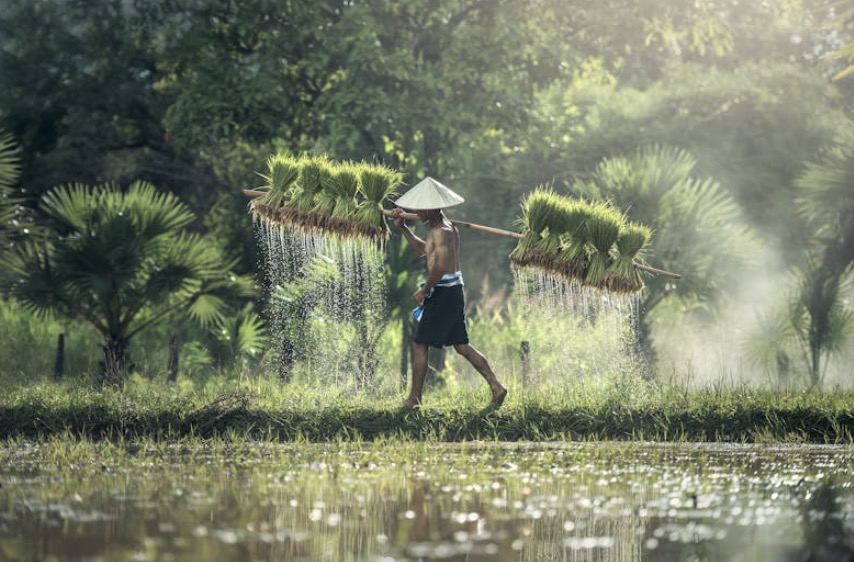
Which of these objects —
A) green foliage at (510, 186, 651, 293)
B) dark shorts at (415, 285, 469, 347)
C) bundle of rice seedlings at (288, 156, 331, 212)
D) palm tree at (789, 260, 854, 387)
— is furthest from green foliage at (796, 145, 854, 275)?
bundle of rice seedlings at (288, 156, 331, 212)

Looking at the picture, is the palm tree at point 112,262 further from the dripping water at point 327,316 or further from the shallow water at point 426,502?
the shallow water at point 426,502

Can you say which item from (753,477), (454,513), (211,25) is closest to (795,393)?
(753,477)

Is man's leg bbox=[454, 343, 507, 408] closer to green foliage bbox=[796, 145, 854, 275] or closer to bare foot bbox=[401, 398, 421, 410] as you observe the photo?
bare foot bbox=[401, 398, 421, 410]

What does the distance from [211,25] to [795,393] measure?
1226cm

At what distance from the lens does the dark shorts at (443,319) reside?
14.4 m

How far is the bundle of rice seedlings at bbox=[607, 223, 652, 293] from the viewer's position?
15094mm

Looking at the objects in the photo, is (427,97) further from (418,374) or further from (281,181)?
(418,374)

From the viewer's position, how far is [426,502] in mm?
9633

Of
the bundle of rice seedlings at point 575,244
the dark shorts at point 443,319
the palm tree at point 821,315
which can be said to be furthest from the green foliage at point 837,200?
the dark shorts at point 443,319

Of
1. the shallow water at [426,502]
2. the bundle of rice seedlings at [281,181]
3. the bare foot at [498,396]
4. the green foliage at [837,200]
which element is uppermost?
the green foliage at [837,200]

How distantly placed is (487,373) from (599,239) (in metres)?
1.82

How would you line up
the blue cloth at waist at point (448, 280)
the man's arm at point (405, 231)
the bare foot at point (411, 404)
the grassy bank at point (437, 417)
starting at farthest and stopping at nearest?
the man's arm at point (405, 231) → the blue cloth at waist at point (448, 280) → the bare foot at point (411, 404) → the grassy bank at point (437, 417)

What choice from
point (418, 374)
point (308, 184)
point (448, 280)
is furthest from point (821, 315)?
point (308, 184)

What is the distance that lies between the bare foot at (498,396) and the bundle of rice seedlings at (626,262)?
5.48 ft
